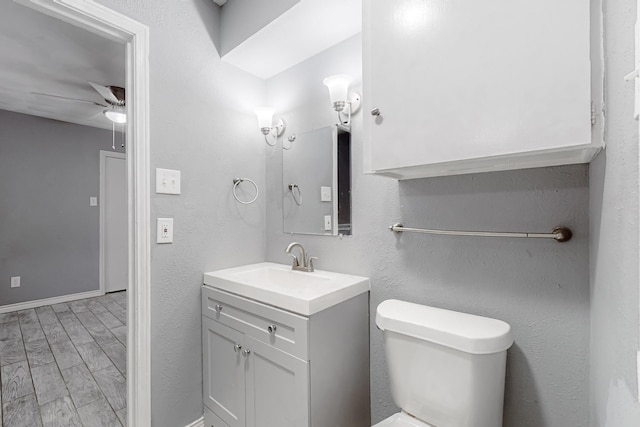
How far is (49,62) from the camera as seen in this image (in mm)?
2336

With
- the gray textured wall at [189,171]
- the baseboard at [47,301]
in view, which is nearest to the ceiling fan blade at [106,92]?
the gray textured wall at [189,171]

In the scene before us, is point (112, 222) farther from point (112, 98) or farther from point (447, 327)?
point (447, 327)

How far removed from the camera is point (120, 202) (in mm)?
4188

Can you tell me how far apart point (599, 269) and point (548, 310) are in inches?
11.9

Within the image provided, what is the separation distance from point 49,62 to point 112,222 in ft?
7.55

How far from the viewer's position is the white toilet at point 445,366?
93cm

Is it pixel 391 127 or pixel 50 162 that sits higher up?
pixel 50 162

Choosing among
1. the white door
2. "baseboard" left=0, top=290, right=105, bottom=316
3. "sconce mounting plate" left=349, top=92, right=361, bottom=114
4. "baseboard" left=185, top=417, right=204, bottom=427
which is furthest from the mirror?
"baseboard" left=0, top=290, right=105, bottom=316

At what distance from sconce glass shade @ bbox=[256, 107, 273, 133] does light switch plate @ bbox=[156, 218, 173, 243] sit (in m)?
0.80

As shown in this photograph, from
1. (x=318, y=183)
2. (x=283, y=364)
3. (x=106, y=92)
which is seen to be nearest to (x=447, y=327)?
(x=283, y=364)

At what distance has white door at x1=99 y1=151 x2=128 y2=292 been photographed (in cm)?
401

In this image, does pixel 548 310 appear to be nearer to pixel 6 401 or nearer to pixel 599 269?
pixel 599 269

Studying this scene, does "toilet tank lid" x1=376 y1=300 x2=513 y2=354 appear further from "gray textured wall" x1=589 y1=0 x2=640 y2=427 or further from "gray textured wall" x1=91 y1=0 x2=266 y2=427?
"gray textured wall" x1=91 y1=0 x2=266 y2=427

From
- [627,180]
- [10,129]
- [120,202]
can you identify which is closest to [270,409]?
[627,180]
